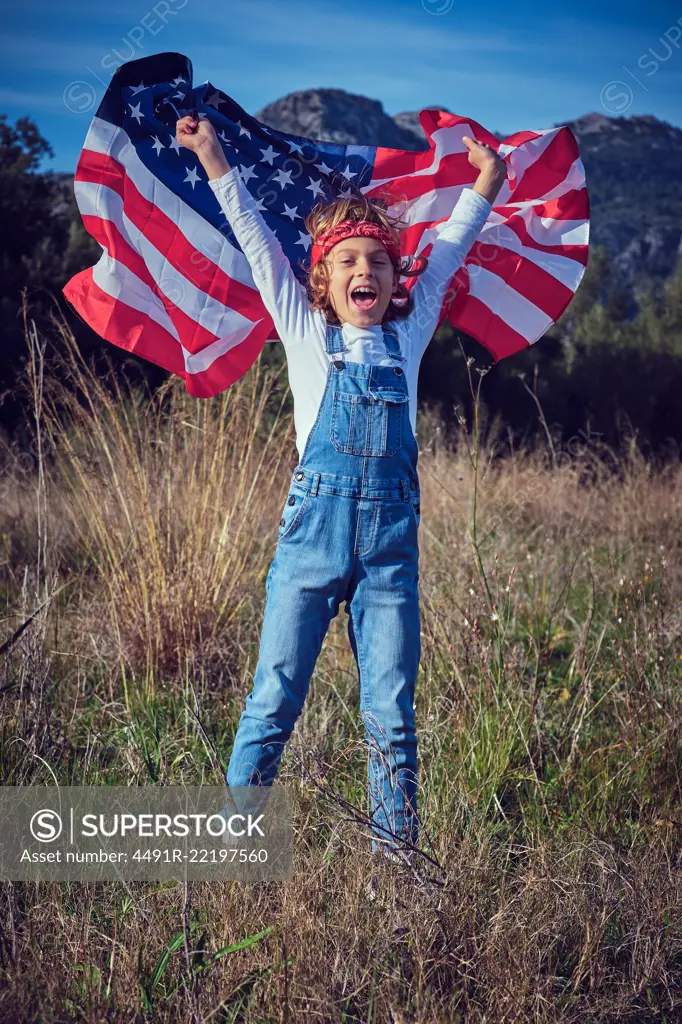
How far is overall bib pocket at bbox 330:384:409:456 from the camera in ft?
6.66

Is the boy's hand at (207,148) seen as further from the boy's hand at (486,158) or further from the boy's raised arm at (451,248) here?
the boy's hand at (486,158)

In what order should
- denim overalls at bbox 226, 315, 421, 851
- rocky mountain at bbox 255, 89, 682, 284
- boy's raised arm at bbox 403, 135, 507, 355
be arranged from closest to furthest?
denim overalls at bbox 226, 315, 421, 851
boy's raised arm at bbox 403, 135, 507, 355
rocky mountain at bbox 255, 89, 682, 284

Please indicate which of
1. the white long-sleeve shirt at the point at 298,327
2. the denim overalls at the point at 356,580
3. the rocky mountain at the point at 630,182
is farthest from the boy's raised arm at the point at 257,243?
the rocky mountain at the point at 630,182

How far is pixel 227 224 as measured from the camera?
2688mm

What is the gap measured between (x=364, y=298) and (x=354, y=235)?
183 millimetres

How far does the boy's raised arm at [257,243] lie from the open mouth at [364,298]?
138 mm

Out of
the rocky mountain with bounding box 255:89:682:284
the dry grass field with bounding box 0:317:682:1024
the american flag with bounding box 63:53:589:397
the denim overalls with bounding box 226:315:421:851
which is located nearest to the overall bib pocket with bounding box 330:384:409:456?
the denim overalls with bounding box 226:315:421:851

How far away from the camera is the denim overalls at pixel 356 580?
201cm

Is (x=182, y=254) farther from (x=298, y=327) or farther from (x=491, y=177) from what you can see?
(x=491, y=177)

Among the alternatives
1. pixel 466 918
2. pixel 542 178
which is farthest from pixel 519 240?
pixel 466 918

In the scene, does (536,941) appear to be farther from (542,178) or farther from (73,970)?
(542,178)

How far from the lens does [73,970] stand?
66.5 inches

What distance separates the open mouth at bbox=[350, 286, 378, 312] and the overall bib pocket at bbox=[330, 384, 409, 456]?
0.23 metres

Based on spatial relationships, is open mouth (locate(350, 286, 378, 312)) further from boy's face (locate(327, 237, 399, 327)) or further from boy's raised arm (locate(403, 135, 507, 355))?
boy's raised arm (locate(403, 135, 507, 355))
